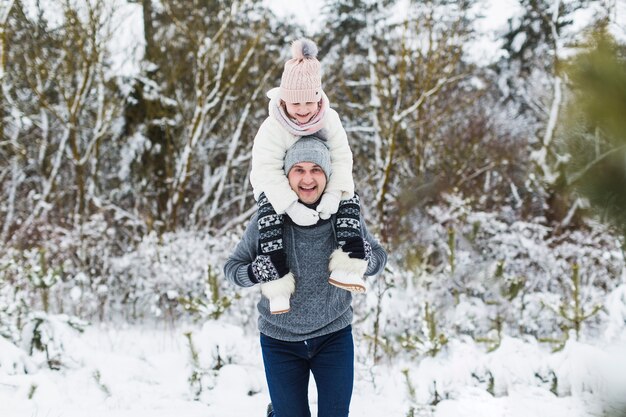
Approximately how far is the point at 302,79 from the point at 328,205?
1.62ft

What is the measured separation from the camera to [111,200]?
10.9 meters

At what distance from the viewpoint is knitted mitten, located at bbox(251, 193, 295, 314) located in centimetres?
187

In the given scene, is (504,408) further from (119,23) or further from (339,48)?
(339,48)

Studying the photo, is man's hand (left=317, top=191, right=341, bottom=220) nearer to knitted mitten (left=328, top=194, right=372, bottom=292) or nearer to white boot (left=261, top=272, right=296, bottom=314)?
knitted mitten (left=328, top=194, right=372, bottom=292)

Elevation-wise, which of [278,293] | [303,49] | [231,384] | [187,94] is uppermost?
[187,94]

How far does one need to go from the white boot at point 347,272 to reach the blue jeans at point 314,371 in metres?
0.28

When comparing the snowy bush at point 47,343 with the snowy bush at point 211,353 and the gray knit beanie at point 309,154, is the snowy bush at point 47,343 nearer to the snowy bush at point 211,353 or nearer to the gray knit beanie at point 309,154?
the snowy bush at point 211,353

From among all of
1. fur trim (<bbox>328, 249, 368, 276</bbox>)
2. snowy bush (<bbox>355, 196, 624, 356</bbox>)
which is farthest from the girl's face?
snowy bush (<bbox>355, 196, 624, 356</bbox>)

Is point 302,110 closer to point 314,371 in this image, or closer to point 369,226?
point 314,371

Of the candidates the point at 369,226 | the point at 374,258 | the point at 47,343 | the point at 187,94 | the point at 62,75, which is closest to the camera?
the point at 374,258

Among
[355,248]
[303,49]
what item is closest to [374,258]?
[355,248]

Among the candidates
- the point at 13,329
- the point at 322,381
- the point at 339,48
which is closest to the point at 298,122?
the point at 322,381

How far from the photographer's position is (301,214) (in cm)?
190

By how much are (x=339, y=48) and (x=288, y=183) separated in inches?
512
